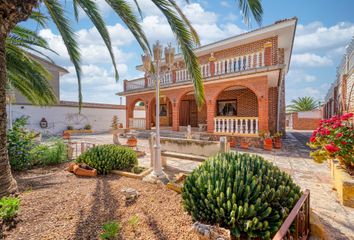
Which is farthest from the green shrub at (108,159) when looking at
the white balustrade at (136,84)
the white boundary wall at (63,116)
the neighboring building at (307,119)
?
the neighboring building at (307,119)

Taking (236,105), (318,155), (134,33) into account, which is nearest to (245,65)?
(236,105)

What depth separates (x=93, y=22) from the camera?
14.5 ft

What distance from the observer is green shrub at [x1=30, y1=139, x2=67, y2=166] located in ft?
19.1

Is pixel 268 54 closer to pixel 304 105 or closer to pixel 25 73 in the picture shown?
pixel 25 73

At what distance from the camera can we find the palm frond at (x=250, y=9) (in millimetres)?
2957

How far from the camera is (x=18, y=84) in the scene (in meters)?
6.46

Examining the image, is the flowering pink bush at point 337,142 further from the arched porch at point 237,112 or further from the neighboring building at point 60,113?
the neighboring building at point 60,113

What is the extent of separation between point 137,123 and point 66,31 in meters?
10.9

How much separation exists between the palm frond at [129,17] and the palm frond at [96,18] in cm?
47

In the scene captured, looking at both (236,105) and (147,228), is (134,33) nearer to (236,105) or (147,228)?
(147,228)

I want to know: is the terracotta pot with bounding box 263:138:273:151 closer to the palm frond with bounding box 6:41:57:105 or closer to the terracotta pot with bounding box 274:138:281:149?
the terracotta pot with bounding box 274:138:281:149

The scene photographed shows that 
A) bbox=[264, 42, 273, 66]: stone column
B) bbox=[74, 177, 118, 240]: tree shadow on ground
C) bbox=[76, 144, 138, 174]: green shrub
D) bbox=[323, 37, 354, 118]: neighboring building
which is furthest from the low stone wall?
bbox=[264, 42, 273, 66]: stone column

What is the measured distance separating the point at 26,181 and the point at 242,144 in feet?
27.7

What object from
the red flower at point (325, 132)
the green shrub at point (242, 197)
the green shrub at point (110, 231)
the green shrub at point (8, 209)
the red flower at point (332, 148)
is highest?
the red flower at point (325, 132)
